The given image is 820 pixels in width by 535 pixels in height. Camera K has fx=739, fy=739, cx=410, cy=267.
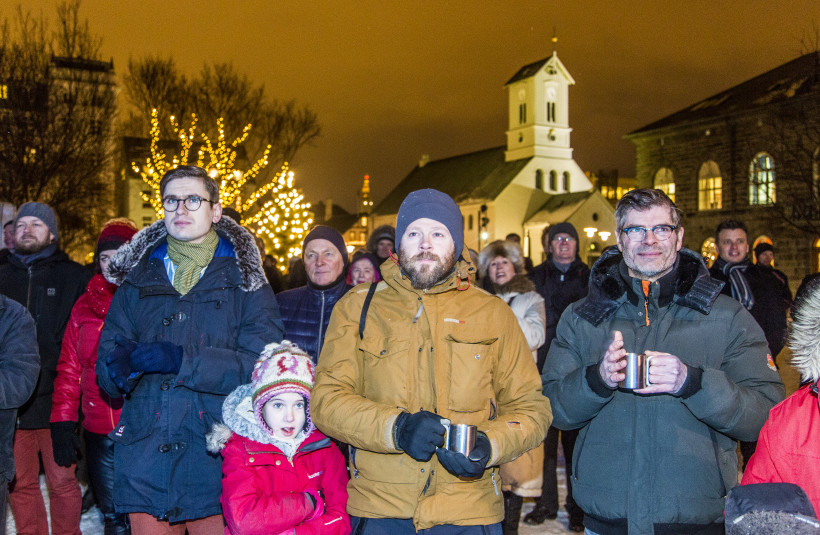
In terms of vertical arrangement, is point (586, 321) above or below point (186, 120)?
below

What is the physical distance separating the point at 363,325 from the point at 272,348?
870 mm

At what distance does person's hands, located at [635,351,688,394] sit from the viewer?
113 inches

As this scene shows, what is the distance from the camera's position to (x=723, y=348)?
323 centimetres

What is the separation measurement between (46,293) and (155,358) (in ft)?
10.3

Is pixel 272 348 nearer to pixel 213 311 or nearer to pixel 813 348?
pixel 213 311

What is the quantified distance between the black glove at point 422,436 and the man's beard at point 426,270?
641 millimetres

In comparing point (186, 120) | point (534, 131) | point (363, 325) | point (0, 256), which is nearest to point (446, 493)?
point (363, 325)

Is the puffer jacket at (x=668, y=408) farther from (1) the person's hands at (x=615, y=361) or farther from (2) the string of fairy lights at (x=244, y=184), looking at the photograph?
(2) the string of fairy lights at (x=244, y=184)

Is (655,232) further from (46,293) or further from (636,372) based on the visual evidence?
(46,293)

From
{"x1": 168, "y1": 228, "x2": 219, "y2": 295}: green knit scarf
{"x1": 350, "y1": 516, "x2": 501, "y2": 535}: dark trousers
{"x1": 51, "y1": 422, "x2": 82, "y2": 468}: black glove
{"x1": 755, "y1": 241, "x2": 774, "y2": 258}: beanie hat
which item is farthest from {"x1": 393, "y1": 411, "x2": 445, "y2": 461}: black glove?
{"x1": 755, "y1": 241, "x2": 774, "y2": 258}: beanie hat

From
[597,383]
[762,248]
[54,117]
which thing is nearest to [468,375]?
[597,383]

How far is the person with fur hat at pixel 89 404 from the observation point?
189 inches

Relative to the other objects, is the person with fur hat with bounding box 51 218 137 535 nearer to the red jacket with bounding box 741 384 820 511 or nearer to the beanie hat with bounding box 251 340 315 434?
the beanie hat with bounding box 251 340 315 434

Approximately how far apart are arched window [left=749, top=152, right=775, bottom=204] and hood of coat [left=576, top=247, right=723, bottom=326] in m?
35.0
